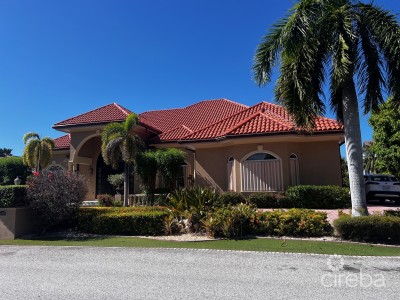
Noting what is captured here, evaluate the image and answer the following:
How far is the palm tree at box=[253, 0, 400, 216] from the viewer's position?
1046 cm

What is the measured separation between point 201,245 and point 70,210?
20.7 feet

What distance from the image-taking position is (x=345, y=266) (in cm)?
747

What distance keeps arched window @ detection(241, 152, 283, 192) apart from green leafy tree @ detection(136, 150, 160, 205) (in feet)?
15.9

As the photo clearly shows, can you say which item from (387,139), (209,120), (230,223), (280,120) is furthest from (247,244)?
(209,120)

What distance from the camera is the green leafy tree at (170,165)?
59.2ft

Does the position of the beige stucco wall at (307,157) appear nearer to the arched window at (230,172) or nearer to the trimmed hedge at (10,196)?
the arched window at (230,172)

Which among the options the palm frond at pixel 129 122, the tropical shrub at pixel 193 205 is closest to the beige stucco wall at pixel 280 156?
the palm frond at pixel 129 122

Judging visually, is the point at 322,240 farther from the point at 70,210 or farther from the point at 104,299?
the point at 70,210

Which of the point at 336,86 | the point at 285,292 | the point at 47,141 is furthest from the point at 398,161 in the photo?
the point at 47,141

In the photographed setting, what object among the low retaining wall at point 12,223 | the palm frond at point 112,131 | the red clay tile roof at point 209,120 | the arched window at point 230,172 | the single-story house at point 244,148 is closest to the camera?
the low retaining wall at point 12,223

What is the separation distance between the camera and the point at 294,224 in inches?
441

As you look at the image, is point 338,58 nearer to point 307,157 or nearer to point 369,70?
point 369,70

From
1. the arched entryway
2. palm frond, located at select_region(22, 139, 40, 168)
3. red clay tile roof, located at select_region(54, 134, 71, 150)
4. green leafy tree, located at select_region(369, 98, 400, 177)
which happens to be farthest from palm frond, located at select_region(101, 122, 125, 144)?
green leafy tree, located at select_region(369, 98, 400, 177)

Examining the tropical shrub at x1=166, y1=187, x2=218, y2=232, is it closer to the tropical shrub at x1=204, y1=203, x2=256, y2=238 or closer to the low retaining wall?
the tropical shrub at x1=204, y1=203, x2=256, y2=238
